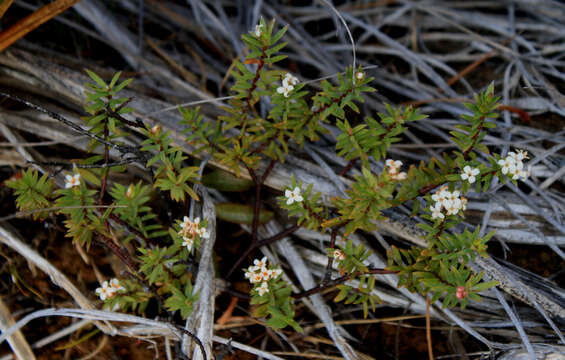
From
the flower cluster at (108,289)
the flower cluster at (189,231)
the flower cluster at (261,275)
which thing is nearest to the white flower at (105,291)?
the flower cluster at (108,289)

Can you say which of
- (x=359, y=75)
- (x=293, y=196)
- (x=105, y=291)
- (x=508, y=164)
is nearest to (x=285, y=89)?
(x=359, y=75)

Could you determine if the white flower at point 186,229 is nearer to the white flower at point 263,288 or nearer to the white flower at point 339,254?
the white flower at point 263,288

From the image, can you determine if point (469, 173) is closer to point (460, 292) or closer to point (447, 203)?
point (447, 203)

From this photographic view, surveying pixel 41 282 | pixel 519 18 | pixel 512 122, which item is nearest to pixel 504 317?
pixel 512 122

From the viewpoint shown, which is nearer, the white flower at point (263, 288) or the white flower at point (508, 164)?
the white flower at point (508, 164)

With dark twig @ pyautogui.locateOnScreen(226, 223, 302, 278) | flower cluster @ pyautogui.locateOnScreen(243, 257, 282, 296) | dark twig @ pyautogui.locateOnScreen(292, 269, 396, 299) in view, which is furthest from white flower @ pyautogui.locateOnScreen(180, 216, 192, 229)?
dark twig @ pyautogui.locateOnScreen(292, 269, 396, 299)

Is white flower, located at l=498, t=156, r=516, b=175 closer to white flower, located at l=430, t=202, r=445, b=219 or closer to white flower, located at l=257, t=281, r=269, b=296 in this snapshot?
white flower, located at l=430, t=202, r=445, b=219

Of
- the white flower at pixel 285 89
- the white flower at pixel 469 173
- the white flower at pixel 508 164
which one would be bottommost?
the white flower at pixel 469 173

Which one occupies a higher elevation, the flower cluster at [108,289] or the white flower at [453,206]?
the white flower at [453,206]

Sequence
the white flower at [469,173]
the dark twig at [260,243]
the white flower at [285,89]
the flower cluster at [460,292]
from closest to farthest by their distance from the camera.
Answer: the flower cluster at [460,292] < the white flower at [469,173] < the white flower at [285,89] < the dark twig at [260,243]
